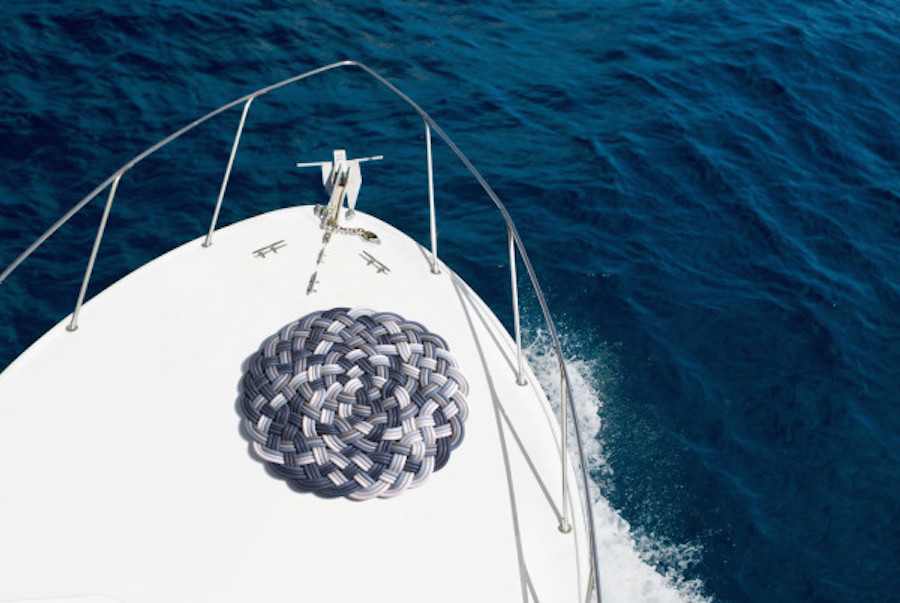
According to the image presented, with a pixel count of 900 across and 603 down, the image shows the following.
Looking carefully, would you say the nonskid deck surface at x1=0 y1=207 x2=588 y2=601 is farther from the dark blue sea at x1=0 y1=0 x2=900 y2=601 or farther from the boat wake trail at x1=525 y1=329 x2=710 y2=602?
the dark blue sea at x1=0 y1=0 x2=900 y2=601

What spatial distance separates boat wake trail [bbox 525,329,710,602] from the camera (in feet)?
34.3

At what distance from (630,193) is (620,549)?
7244 mm

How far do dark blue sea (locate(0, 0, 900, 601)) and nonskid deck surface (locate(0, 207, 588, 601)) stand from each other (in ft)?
13.5

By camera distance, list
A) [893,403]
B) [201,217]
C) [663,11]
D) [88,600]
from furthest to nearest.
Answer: [663,11] → [201,217] → [893,403] → [88,600]

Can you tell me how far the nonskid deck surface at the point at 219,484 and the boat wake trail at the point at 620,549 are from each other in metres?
3.52

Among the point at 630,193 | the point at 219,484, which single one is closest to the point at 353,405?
the point at 219,484

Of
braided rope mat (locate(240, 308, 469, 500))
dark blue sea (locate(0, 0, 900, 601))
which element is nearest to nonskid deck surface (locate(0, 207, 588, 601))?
braided rope mat (locate(240, 308, 469, 500))

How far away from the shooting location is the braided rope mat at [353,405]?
6.64 m

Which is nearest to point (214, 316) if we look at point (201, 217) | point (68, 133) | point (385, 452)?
point (385, 452)

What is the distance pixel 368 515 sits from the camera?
22.0 ft

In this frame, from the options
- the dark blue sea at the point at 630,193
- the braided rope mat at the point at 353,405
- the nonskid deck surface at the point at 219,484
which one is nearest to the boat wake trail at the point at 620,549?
the dark blue sea at the point at 630,193

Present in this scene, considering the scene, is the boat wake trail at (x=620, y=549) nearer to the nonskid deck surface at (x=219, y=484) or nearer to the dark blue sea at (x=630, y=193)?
the dark blue sea at (x=630, y=193)

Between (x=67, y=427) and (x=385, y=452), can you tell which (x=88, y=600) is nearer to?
(x=67, y=427)

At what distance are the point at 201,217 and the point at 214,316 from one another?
6714 mm
